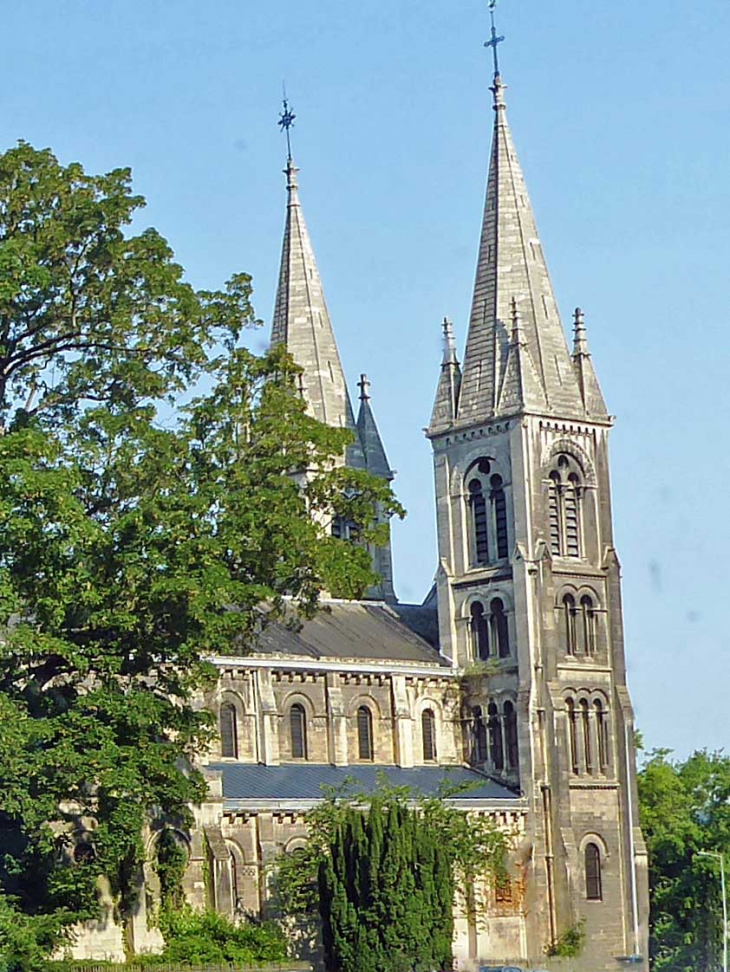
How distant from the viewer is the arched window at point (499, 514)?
85250mm

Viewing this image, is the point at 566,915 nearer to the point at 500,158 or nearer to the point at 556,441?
the point at 556,441

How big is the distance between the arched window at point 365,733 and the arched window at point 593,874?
831cm

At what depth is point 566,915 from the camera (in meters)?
81.2

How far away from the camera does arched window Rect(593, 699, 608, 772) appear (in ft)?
277

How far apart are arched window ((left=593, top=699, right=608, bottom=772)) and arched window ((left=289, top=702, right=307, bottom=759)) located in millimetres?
11131

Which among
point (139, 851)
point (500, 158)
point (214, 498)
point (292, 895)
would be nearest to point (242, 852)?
point (292, 895)

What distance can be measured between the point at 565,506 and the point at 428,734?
9.51m

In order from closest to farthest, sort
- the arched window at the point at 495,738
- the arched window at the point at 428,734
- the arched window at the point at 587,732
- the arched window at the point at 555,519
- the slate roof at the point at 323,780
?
the slate roof at the point at 323,780 < the arched window at the point at 587,732 < the arched window at the point at 495,738 < the arched window at the point at 428,734 < the arched window at the point at 555,519

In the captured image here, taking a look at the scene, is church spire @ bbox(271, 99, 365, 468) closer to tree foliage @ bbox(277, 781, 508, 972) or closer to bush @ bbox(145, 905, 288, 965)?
tree foliage @ bbox(277, 781, 508, 972)

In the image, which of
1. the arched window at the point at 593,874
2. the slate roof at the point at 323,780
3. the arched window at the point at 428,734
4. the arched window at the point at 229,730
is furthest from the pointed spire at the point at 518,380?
the arched window at the point at 593,874

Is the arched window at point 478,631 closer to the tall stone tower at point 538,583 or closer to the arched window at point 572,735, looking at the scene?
the tall stone tower at point 538,583

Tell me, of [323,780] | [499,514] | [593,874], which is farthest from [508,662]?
[323,780]

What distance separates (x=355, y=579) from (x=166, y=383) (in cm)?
632

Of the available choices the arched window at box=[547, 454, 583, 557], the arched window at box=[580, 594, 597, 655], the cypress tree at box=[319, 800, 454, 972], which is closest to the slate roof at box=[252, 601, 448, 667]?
the arched window at box=[580, 594, 597, 655]
